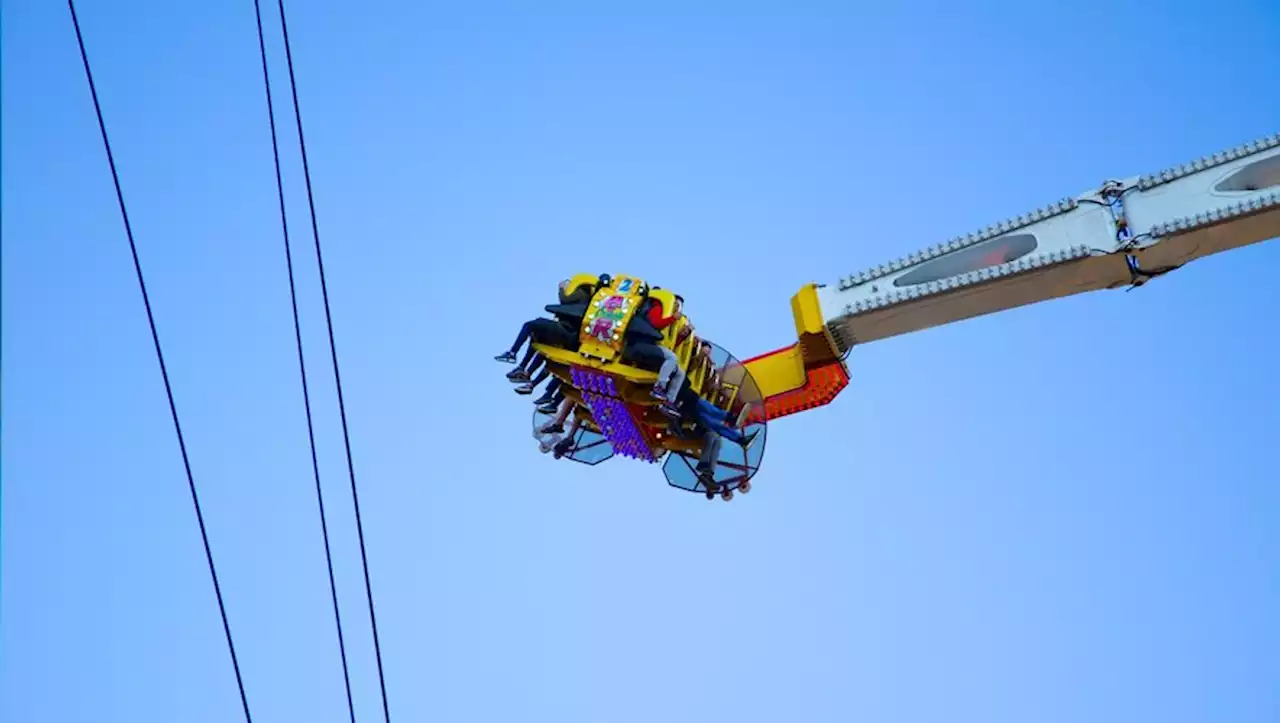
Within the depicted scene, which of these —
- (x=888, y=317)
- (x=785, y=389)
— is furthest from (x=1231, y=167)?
(x=785, y=389)

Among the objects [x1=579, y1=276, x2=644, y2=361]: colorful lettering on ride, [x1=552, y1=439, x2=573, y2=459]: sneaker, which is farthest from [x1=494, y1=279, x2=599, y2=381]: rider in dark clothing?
[x1=552, y1=439, x2=573, y2=459]: sneaker

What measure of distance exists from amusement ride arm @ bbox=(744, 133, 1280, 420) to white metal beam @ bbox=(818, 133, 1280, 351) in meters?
0.02

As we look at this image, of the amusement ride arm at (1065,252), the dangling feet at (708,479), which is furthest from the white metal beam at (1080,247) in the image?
the dangling feet at (708,479)

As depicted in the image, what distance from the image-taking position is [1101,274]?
25984 millimetres

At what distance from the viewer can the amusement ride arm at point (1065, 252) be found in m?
25.2

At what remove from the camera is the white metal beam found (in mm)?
25156

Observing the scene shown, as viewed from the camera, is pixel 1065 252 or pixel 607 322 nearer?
pixel 607 322

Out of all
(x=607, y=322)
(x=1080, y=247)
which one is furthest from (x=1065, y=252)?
(x=607, y=322)

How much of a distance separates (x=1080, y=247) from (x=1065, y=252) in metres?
0.25

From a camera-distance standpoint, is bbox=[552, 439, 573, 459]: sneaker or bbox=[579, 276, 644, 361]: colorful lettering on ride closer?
bbox=[579, 276, 644, 361]: colorful lettering on ride

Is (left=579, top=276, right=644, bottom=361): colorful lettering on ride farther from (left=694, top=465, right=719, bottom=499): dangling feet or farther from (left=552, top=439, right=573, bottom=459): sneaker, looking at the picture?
(left=552, top=439, right=573, bottom=459): sneaker

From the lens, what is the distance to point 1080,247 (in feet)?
84.1

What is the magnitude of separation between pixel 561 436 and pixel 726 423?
3.58 metres

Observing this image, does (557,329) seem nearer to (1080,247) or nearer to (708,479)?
(708,479)
